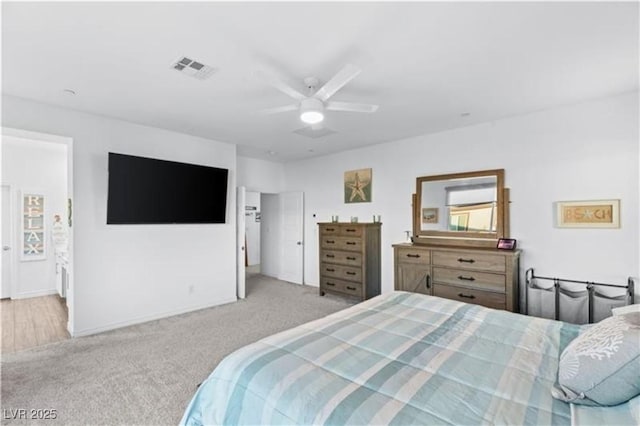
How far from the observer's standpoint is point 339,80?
205cm

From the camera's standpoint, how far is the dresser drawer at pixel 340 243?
4.69 metres

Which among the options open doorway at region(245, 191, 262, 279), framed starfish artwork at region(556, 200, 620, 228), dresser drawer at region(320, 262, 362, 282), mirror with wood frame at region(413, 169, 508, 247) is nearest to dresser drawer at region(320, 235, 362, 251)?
dresser drawer at region(320, 262, 362, 282)

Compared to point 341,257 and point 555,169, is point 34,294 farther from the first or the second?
point 555,169

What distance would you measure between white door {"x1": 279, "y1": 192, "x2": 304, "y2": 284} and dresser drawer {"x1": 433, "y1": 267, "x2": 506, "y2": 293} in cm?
299

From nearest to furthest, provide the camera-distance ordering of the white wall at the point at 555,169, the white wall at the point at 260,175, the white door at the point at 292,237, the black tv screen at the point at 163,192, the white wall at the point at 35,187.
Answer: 1. the white wall at the point at 555,169
2. the black tv screen at the point at 163,192
3. the white wall at the point at 35,187
4. the white wall at the point at 260,175
5. the white door at the point at 292,237

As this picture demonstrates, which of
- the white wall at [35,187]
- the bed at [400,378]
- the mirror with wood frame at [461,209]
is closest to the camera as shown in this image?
the bed at [400,378]

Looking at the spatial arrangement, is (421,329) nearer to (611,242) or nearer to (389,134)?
(611,242)

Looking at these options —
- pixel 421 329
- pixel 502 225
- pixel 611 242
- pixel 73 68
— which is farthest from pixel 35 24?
pixel 611 242

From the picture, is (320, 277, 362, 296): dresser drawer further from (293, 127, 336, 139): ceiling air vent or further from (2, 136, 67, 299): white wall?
(2, 136, 67, 299): white wall

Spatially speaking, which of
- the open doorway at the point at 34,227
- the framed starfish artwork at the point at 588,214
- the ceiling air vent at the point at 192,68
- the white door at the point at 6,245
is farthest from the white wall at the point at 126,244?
the framed starfish artwork at the point at 588,214

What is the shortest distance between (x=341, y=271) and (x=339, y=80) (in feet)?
11.2

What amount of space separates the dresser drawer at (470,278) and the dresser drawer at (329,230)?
174 centimetres

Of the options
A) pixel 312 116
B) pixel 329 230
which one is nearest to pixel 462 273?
pixel 329 230

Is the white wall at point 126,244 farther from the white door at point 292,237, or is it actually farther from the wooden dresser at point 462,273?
the wooden dresser at point 462,273
